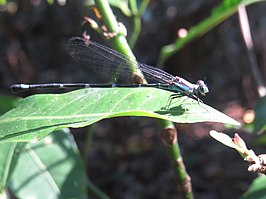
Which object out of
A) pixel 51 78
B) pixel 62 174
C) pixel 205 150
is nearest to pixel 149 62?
pixel 51 78

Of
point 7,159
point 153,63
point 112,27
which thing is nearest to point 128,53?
point 112,27

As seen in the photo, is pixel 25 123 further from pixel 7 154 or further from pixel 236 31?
pixel 236 31

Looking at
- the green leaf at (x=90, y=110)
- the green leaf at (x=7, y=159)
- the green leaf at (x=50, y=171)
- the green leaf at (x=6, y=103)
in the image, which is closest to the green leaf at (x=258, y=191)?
the green leaf at (x=90, y=110)

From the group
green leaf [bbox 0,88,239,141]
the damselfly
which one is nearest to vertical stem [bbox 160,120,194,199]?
green leaf [bbox 0,88,239,141]

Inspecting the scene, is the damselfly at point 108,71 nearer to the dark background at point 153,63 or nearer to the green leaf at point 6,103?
the green leaf at point 6,103

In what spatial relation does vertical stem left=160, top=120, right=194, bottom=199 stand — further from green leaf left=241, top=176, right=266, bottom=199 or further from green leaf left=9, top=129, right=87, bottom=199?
green leaf left=9, top=129, right=87, bottom=199

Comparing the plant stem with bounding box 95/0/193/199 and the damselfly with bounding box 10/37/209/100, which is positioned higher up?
the damselfly with bounding box 10/37/209/100

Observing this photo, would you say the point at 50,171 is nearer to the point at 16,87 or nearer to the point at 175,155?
the point at 16,87
